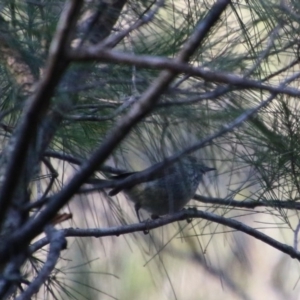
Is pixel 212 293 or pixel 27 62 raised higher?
pixel 212 293

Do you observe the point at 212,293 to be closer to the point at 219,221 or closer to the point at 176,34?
the point at 219,221

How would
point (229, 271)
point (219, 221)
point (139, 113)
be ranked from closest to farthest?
point (139, 113)
point (219, 221)
point (229, 271)

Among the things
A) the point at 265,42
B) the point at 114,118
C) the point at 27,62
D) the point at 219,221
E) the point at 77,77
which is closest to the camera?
the point at 77,77

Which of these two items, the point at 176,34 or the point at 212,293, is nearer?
the point at 176,34

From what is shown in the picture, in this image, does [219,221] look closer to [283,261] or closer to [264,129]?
[264,129]

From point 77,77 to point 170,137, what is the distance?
6.6 inches

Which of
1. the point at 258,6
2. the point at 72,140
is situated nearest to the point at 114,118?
the point at 72,140

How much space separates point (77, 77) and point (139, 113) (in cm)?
30

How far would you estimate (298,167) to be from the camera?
152 cm

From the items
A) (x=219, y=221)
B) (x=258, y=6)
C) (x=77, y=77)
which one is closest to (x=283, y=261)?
(x=219, y=221)

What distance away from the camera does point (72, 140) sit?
52.1 inches

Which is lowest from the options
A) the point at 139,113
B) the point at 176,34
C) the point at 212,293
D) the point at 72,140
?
the point at 139,113

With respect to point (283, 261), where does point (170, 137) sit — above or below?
below

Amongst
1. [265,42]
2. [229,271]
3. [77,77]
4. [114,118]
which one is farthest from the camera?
→ [229,271]
